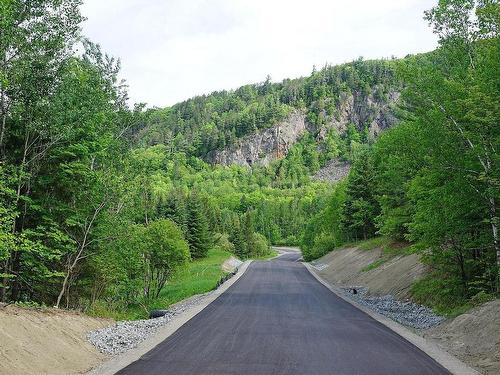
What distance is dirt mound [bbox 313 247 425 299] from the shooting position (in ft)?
89.4

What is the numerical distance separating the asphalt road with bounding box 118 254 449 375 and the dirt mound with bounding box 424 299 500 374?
1195 millimetres

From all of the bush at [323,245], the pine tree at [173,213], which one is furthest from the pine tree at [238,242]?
the pine tree at [173,213]

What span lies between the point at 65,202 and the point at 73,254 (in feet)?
8.44

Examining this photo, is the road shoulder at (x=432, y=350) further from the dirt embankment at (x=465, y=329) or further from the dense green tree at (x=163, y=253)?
the dense green tree at (x=163, y=253)

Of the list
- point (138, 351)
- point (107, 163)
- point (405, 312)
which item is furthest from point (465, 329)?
point (107, 163)

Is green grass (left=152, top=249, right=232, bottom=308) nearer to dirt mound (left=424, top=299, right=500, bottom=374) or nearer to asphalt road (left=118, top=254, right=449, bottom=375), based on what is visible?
asphalt road (left=118, top=254, right=449, bottom=375)

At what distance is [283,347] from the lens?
40.5ft

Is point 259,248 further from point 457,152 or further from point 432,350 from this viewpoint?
point 432,350

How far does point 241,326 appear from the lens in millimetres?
15828

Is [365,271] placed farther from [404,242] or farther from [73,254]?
[73,254]

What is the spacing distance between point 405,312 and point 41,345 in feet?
51.5

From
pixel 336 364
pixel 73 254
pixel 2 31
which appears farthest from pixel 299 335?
pixel 2 31

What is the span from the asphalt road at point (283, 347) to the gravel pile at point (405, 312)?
57.6 inches

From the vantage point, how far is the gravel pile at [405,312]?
1762 centimetres
